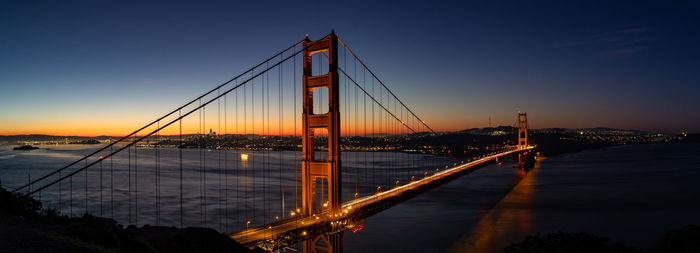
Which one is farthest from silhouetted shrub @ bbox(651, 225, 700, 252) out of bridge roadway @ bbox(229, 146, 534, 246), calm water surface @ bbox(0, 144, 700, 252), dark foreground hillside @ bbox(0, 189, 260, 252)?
calm water surface @ bbox(0, 144, 700, 252)

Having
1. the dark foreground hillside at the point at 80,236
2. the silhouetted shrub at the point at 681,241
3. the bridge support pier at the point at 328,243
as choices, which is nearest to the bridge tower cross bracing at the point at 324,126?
the bridge support pier at the point at 328,243

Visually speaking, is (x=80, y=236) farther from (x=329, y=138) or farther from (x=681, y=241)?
(x=681, y=241)

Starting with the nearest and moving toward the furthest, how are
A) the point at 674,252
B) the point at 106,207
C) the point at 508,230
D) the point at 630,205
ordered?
the point at 674,252, the point at 508,230, the point at 106,207, the point at 630,205

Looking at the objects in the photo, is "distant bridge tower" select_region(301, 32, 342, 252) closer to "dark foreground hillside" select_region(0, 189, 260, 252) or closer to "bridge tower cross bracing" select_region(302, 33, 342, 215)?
"bridge tower cross bracing" select_region(302, 33, 342, 215)

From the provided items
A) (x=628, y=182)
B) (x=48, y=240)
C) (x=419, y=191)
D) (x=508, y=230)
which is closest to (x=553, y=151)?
(x=628, y=182)

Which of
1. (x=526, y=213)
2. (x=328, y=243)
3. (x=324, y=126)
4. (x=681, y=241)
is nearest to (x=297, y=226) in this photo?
(x=328, y=243)

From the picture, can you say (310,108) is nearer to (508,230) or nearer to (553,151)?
(508,230)
